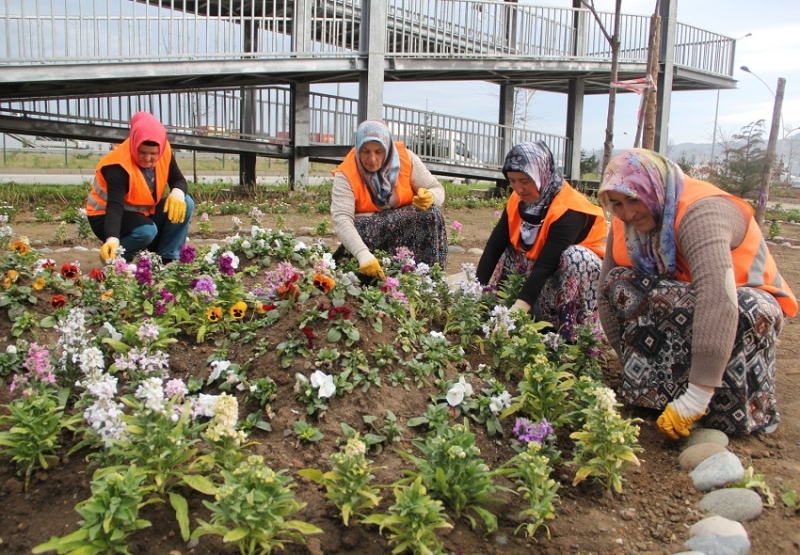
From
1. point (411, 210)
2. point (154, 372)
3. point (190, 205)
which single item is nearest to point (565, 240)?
point (411, 210)

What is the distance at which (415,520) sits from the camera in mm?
2004

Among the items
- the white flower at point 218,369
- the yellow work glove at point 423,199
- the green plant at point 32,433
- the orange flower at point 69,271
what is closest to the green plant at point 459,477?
the white flower at point 218,369

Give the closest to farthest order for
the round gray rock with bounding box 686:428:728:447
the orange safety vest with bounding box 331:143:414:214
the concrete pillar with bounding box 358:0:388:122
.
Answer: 1. the round gray rock with bounding box 686:428:728:447
2. the orange safety vest with bounding box 331:143:414:214
3. the concrete pillar with bounding box 358:0:388:122

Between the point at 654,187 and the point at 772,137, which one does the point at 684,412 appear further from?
the point at 772,137

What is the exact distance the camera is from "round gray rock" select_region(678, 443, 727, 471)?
271cm

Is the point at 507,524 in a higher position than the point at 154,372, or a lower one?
lower

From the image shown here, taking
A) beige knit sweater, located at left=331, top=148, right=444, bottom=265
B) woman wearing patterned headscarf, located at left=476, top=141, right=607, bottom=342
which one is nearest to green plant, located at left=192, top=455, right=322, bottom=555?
woman wearing patterned headscarf, located at left=476, top=141, right=607, bottom=342

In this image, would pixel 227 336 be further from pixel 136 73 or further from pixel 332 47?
pixel 332 47

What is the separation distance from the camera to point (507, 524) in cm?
229

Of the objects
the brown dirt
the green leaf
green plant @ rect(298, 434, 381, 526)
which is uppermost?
green plant @ rect(298, 434, 381, 526)

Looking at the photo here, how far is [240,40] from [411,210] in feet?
19.5

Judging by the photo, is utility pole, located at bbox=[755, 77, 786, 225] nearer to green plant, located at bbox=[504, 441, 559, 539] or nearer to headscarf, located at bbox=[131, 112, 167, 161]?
headscarf, located at bbox=[131, 112, 167, 161]

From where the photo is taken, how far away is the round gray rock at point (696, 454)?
2709 mm

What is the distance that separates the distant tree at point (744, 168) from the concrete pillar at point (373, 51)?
379 inches
